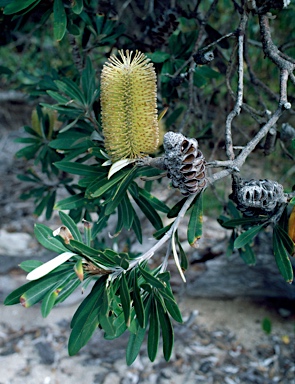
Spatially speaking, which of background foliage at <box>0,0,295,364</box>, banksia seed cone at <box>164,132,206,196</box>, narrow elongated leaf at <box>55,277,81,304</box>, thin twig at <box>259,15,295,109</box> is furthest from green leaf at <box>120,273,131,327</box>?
thin twig at <box>259,15,295,109</box>

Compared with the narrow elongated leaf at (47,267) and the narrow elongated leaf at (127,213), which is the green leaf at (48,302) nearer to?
the narrow elongated leaf at (47,267)

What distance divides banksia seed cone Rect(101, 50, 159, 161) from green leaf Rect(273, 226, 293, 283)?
368 mm

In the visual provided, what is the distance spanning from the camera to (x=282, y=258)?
97cm

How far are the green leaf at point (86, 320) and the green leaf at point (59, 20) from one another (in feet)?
2.14

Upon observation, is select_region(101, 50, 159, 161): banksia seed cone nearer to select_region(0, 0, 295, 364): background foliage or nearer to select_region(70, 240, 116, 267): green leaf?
select_region(0, 0, 295, 364): background foliage

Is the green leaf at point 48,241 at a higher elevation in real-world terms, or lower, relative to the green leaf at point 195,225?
lower

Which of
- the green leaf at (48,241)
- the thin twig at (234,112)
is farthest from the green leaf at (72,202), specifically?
the thin twig at (234,112)

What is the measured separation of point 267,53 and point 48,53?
3275 millimetres

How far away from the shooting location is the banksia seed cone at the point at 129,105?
877 millimetres

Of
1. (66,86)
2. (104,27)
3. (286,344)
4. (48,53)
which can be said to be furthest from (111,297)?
(48,53)

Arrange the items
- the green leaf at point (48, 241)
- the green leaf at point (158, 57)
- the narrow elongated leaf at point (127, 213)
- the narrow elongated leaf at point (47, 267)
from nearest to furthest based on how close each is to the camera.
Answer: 1. the narrow elongated leaf at point (47, 267)
2. the green leaf at point (48, 241)
3. the narrow elongated leaf at point (127, 213)
4. the green leaf at point (158, 57)

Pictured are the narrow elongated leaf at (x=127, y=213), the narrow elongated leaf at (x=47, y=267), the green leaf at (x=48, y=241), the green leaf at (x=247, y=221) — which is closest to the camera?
the narrow elongated leaf at (x=47, y=267)

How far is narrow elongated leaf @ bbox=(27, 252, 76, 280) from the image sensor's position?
748 mm

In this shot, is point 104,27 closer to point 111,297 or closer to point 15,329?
point 111,297
